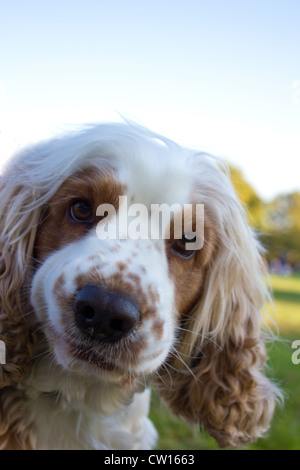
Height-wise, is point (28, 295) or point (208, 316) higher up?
point (28, 295)

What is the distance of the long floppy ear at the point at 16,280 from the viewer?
2307 mm

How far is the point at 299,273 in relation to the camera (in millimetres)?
48594

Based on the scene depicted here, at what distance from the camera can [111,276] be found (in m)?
1.95

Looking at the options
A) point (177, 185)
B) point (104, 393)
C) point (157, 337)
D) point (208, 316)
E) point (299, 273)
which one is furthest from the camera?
point (299, 273)

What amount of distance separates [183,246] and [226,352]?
0.85m

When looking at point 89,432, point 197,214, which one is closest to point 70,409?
point 89,432

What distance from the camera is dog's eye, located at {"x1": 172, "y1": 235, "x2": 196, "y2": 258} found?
2.38 meters

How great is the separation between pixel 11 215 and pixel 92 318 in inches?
34.4

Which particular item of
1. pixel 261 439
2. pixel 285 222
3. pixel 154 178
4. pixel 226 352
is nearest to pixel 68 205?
pixel 154 178

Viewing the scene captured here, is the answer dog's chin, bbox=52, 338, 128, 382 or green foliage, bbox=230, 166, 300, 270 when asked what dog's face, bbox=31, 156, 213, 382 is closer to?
dog's chin, bbox=52, 338, 128, 382

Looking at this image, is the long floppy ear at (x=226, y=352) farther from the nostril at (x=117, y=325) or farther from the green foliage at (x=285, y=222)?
the green foliage at (x=285, y=222)

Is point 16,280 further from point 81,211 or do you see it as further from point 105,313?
point 105,313

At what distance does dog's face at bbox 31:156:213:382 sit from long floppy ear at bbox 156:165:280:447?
0.22 m
